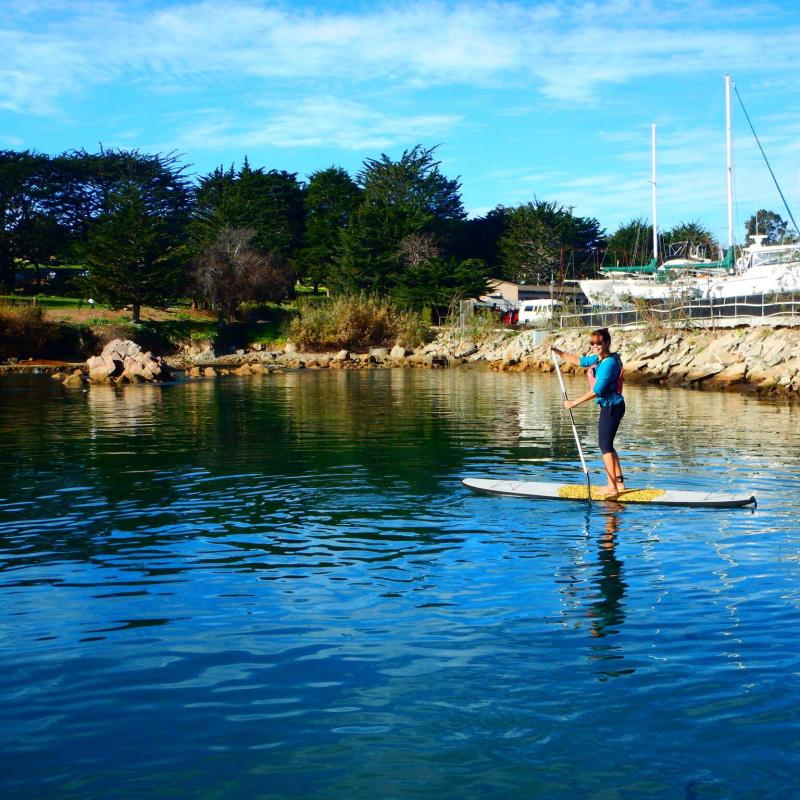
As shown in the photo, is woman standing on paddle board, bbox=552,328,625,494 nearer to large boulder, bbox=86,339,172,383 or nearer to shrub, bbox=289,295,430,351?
large boulder, bbox=86,339,172,383

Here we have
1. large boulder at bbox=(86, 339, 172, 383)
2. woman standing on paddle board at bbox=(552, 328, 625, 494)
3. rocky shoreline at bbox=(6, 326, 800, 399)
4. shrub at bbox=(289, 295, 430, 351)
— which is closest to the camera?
woman standing on paddle board at bbox=(552, 328, 625, 494)

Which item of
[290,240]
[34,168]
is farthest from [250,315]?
[34,168]

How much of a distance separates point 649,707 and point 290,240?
86665 mm

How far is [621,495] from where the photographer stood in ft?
43.6

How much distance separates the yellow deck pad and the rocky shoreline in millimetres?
22492

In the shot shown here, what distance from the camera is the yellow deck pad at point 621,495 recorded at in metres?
13.2

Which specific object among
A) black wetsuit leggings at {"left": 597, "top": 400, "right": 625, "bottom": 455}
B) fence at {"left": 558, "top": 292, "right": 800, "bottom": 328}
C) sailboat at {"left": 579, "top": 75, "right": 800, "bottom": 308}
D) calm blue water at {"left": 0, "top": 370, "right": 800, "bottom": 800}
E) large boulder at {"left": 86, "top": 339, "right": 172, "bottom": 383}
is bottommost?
calm blue water at {"left": 0, "top": 370, "right": 800, "bottom": 800}

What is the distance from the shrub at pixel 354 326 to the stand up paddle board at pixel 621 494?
53506mm

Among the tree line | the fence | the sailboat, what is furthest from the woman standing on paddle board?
the tree line

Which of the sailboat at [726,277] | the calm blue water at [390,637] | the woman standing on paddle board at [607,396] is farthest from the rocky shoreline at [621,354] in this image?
the woman standing on paddle board at [607,396]

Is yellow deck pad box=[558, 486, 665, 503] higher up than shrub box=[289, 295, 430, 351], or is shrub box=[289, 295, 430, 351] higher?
shrub box=[289, 295, 430, 351]

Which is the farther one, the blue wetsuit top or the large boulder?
the large boulder

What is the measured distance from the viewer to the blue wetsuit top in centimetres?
1315

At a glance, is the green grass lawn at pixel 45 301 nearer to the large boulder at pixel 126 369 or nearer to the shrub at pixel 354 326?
the shrub at pixel 354 326
